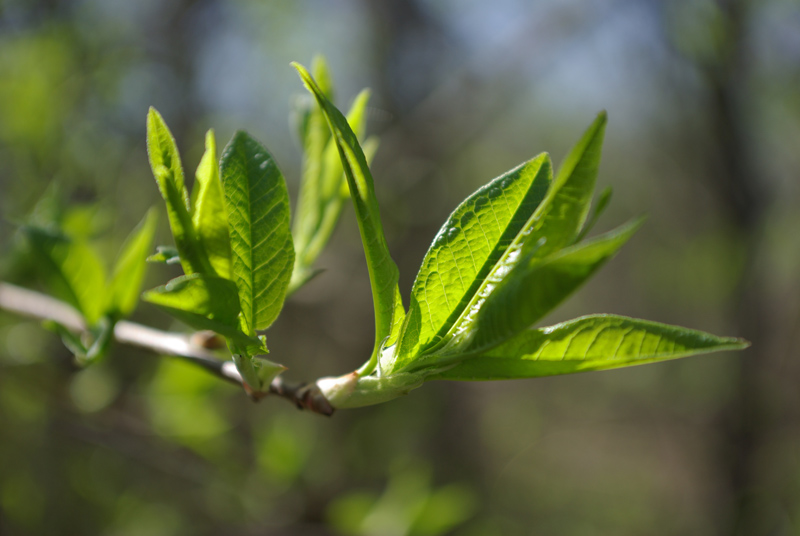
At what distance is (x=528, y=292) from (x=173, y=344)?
17.0 inches

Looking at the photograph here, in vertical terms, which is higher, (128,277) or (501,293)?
(501,293)

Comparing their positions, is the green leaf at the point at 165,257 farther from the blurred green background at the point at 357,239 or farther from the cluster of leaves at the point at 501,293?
the blurred green background at the point at 357,239

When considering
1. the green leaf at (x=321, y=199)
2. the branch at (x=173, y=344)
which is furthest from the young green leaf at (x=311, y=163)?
the branch at (x=173, y=344)

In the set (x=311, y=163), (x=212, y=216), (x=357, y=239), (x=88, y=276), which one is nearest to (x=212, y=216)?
(x=212, y=216)

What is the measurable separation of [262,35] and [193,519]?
8.23ft

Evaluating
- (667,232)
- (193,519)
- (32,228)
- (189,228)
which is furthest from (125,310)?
(667,232)

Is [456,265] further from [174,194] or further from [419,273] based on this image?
[174,194]

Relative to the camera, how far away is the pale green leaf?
373 mm

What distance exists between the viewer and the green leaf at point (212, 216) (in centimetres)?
37

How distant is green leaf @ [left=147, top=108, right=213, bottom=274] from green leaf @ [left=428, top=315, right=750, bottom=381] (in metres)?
0.19

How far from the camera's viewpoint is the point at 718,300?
3.31 m

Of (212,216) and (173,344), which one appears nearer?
(212,216)

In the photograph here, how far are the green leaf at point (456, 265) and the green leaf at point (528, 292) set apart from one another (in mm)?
24

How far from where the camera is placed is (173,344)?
595 millimetres
